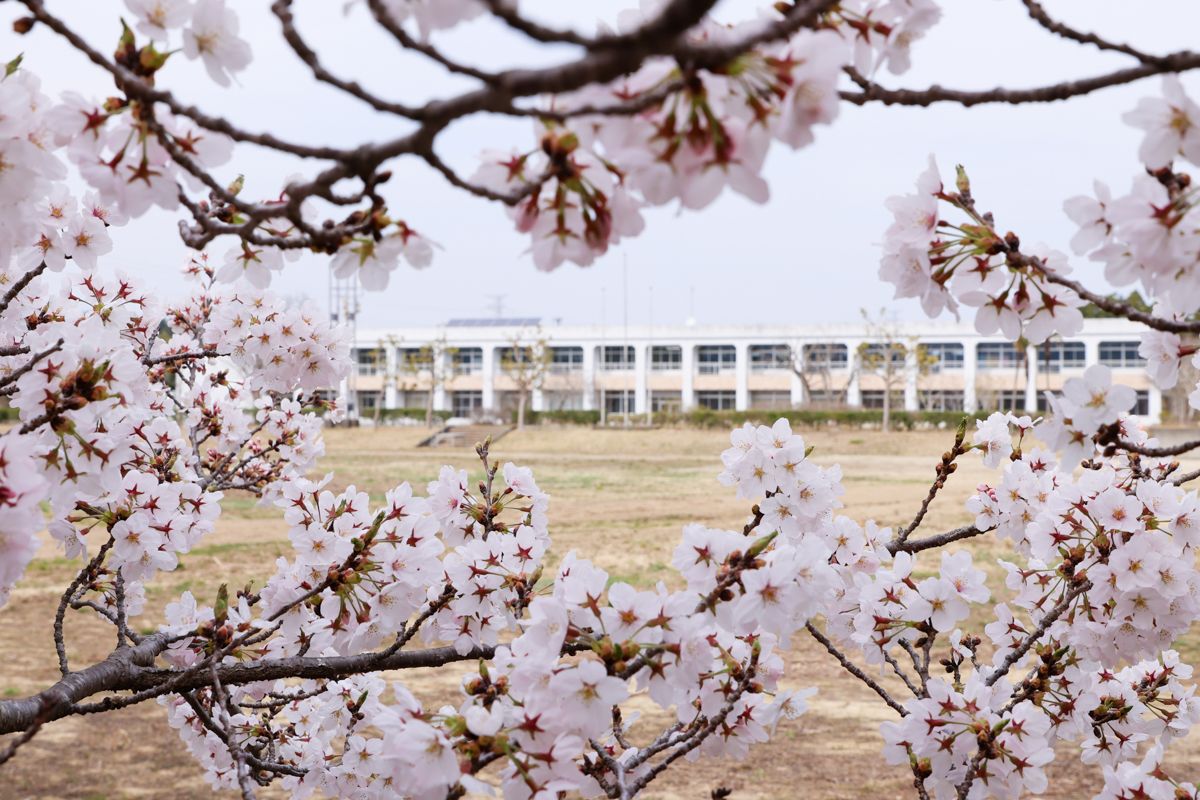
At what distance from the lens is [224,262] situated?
1462 millimetres

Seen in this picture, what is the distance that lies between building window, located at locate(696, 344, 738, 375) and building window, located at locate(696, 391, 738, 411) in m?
1.33

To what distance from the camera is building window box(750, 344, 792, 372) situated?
52.7 m

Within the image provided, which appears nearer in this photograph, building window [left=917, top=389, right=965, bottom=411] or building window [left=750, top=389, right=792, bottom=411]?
building window [left=917, top=389, right=965, bottom=411]

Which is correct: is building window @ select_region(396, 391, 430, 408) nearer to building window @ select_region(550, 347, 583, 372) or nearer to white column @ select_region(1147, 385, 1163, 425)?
building window @ select_region(550, 347, 583, 372)

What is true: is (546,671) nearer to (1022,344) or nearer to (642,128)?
(642,128)

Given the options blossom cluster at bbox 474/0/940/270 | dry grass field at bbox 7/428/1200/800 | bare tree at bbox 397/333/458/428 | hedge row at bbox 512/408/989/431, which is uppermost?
bare tree at bbox 397/333/458/428

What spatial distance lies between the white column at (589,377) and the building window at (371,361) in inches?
444

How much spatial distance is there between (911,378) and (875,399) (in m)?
5.07

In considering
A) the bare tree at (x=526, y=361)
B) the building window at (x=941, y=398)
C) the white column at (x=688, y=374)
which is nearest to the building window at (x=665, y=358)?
the white column at (x=688, y=374)

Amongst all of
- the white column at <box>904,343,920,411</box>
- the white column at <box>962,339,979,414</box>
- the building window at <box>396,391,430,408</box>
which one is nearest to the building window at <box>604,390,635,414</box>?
the building window at <box>396,391,430,408</box>

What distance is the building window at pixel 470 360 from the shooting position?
56250 mm

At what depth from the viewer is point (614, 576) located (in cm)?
1165

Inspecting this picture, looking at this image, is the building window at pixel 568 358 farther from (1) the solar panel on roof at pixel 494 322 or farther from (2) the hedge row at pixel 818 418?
(2) the hedge row at pixel 818 418

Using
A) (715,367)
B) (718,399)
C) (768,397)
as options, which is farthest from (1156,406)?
(715,367)
